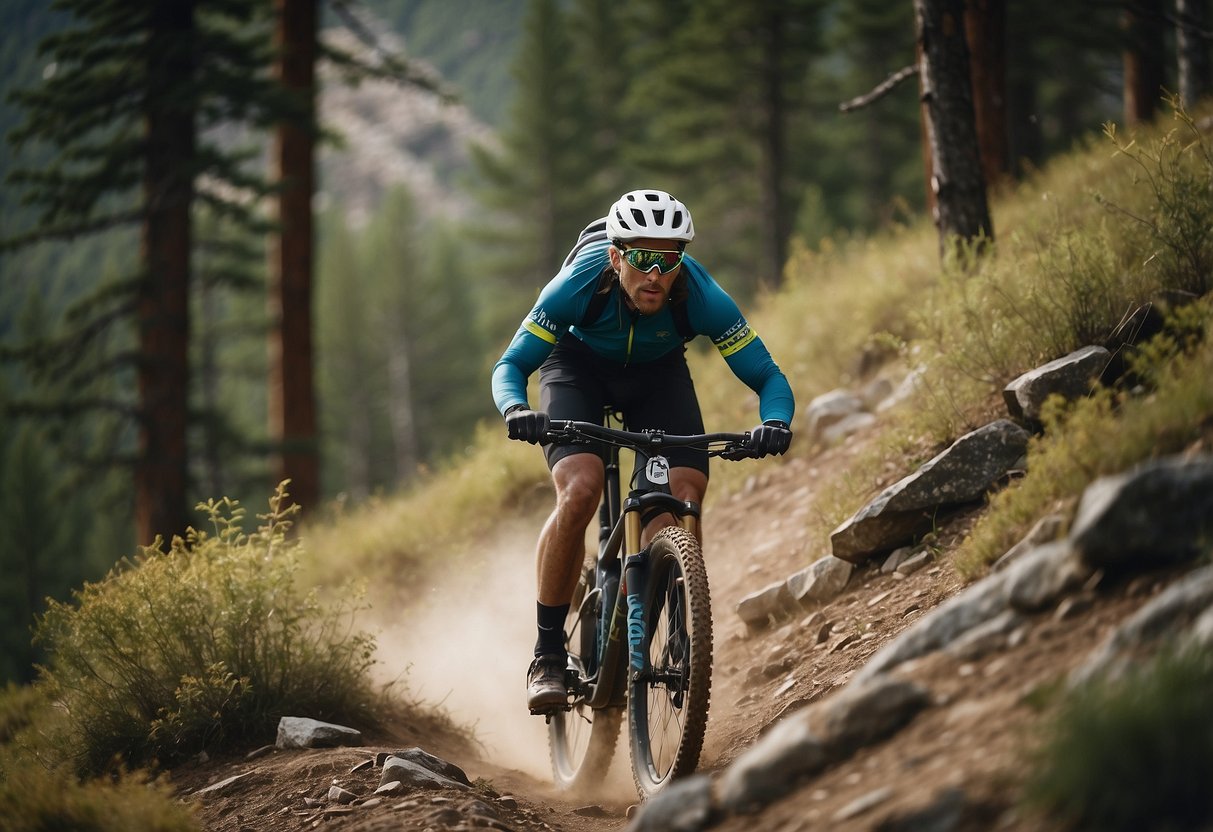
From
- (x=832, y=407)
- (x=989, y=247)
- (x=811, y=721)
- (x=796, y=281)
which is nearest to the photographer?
(x=811, y=721)

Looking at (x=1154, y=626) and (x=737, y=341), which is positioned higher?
(x=737, y=341)

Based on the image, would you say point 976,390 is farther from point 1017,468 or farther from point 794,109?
point 794,109

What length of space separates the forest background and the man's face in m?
6.75

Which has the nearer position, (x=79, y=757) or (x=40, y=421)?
(x=79, y=757)

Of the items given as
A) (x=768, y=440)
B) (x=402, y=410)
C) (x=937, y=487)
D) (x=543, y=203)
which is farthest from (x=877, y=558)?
(x=402, y=410)

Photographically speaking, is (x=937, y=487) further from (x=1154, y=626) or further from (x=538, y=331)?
(x=1154, y=626)

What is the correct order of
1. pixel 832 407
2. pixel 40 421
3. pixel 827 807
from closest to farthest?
pixel 827 807 < pixel 832 407 < pixel 40 421

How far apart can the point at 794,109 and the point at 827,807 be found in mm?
29736

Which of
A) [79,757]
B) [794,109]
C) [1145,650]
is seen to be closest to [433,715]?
[79,757]

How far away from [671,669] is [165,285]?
11.0m

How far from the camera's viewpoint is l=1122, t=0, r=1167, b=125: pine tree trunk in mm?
15641

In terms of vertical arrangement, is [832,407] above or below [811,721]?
above

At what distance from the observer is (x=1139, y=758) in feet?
8.35

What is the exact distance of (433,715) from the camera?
7.13m
